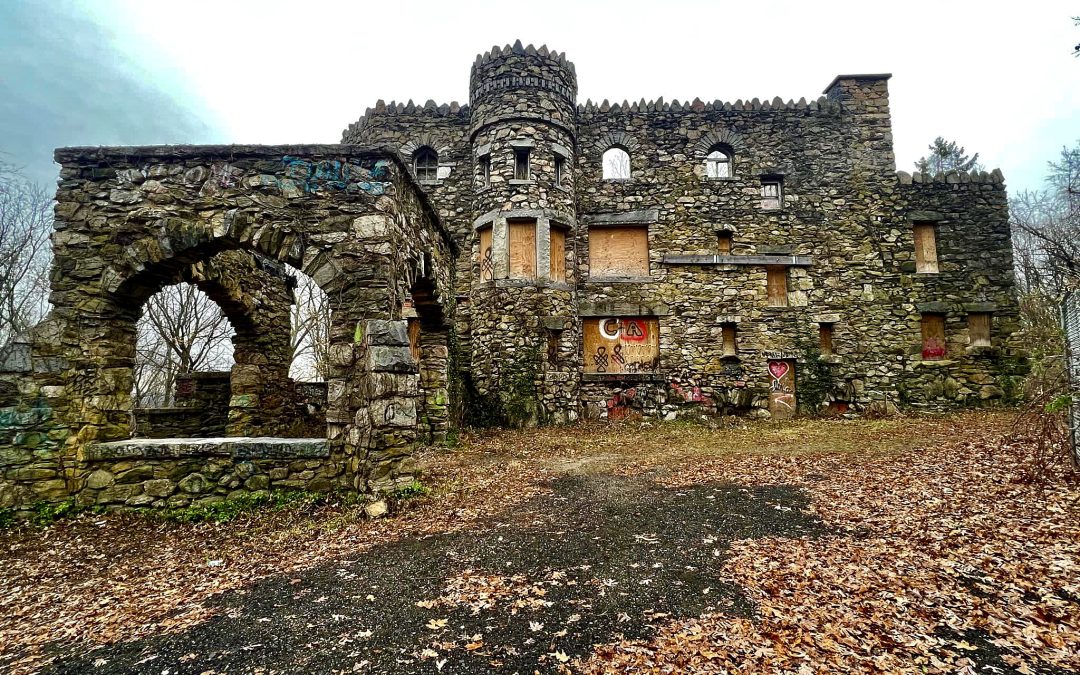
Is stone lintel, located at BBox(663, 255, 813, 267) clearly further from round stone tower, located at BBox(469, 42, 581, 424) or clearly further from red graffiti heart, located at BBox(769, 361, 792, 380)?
round stone tower, located at BBox(469, 42, 581, 424)

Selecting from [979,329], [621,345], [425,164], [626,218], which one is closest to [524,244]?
[626,218]

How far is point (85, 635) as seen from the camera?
3.17 m

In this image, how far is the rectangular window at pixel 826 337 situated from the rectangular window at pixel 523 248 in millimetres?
8652

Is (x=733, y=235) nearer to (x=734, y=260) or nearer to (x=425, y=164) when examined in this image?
(x=734, y=260)

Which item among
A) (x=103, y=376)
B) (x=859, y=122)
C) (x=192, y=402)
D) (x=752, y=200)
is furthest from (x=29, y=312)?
(x=859, y=122)

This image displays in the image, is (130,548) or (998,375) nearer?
(130,548)

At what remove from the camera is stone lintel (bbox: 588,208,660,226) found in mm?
13531

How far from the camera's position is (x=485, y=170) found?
43.2 feet

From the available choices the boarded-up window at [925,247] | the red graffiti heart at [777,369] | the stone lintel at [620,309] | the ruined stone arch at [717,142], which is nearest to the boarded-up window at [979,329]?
the boarded-up window at [925,247]

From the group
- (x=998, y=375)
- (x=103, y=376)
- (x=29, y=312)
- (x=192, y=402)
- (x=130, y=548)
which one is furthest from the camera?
(x=998, y=375)

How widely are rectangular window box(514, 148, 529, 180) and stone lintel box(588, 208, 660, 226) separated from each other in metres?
2.27

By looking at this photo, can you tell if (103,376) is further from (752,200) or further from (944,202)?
(944,202)

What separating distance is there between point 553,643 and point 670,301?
37.7 ft

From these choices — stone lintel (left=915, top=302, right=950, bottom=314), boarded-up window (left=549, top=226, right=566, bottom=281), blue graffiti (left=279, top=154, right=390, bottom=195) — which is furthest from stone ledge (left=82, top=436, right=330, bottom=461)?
stone lintel (left=915, top=302, right=950, bottom=314)
